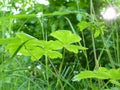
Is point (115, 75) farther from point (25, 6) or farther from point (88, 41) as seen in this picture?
point (25, 6)

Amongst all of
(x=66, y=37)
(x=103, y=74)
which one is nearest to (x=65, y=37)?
(x=66, y=37)

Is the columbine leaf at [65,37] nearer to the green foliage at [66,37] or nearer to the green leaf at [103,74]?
the green foliage at [66,37]

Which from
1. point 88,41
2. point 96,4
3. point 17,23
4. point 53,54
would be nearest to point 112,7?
point 53,54

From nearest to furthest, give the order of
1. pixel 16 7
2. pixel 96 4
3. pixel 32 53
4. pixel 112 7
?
pixel 32 53
pixel 112 7
pixel 96 4
pixel 16 7

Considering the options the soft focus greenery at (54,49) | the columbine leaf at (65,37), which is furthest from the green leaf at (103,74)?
the columbine leaf at (65,37)

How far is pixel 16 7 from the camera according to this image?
308cm

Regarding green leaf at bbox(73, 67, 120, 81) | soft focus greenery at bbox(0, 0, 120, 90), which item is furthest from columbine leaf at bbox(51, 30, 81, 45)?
green leaf at bbox(73, 67, 120, 81)

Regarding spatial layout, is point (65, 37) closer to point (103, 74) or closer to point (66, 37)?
point (66, 37)

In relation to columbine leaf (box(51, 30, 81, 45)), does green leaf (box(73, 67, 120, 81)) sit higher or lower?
lower

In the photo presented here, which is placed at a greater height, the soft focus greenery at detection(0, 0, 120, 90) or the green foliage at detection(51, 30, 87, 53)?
the green foliage at detection(51, 30, 87, 53)

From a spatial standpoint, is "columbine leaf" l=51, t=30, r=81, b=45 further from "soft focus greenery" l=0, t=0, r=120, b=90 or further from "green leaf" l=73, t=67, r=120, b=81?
"green leaf" l=73, t=67, r=120, b=81

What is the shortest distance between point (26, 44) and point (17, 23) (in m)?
2.23

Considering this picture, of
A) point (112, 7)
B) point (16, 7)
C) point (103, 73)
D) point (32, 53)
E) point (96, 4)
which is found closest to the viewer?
point (103, 73)

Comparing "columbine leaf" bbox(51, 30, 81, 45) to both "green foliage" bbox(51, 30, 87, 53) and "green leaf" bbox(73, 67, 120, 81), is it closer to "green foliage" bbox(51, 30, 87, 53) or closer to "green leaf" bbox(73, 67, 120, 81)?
"green foliage" bbox(51, 30, 87, 53)
